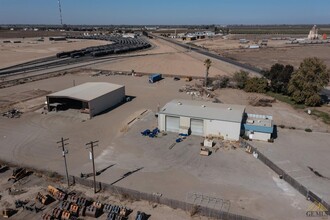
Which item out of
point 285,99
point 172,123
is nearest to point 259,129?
point 172,123

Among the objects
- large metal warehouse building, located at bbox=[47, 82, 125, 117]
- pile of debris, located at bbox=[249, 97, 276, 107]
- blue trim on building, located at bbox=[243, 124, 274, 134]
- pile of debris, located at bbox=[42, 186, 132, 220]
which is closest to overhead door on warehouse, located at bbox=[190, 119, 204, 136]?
blue trim on building, located at bbox=[243, 124, 274, 134]

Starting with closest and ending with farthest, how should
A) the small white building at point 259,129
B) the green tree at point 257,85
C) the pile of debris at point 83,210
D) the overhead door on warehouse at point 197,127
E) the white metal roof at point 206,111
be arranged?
the pile of debris at point 83,210
the small white building at point 259,129
the white metal roof at point 206,111
the overhead door on warehouse at point 197,127
the green tree at point 257,85

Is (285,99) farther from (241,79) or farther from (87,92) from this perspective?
(87,92)

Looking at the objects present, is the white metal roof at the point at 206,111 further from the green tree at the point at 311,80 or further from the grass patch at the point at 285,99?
the green tree at the point at 311,80

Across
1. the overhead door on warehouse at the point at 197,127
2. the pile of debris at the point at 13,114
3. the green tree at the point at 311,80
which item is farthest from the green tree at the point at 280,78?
the pile of debris at the point at 13,114

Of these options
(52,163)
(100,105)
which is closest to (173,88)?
(100,105)

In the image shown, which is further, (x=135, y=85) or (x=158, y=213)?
(x=135, y=85)

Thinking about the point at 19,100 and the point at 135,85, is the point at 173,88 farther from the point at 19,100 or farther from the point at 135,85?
the point at 19,100
